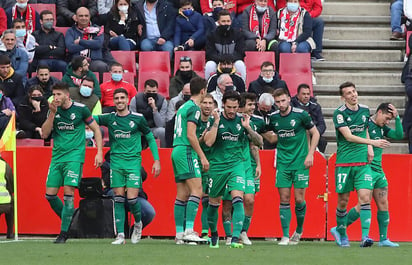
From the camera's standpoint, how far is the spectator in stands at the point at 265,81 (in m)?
20.7

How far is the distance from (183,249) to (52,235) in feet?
15.4

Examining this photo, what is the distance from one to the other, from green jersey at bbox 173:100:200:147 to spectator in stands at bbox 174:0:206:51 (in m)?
6.35

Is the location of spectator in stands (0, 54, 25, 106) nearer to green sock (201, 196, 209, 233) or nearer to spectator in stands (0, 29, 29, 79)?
spectator in stands (0, 29, 29, 79)

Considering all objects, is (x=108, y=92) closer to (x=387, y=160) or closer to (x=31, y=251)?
(x=387, y=160)

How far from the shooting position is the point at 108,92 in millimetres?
21219

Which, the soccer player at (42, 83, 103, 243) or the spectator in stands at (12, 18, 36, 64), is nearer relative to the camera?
the soccer player at (42, 83, 103, 243)

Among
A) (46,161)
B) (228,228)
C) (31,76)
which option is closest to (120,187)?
(228,228)

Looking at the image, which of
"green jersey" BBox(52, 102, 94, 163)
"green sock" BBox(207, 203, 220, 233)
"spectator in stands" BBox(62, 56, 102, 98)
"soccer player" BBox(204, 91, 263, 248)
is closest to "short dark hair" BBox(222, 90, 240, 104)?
"soccer player" BBox(204, 91, 263, 248)

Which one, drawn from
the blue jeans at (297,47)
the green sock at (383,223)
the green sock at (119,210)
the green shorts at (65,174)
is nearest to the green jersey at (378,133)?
the green sock at (383,223)

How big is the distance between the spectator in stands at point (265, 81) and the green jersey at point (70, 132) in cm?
459

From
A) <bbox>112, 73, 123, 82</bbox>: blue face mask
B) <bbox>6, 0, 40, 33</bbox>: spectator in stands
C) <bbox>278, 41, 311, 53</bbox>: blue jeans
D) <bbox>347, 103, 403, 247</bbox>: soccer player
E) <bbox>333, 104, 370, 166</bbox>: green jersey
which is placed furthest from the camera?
<bbox>6, 0, 40, 33</bbox>: spectator in stands

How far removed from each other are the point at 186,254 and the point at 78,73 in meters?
7.38

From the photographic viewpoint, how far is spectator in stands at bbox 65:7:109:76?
72.7 ft

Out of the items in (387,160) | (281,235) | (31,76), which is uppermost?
(31,76)
